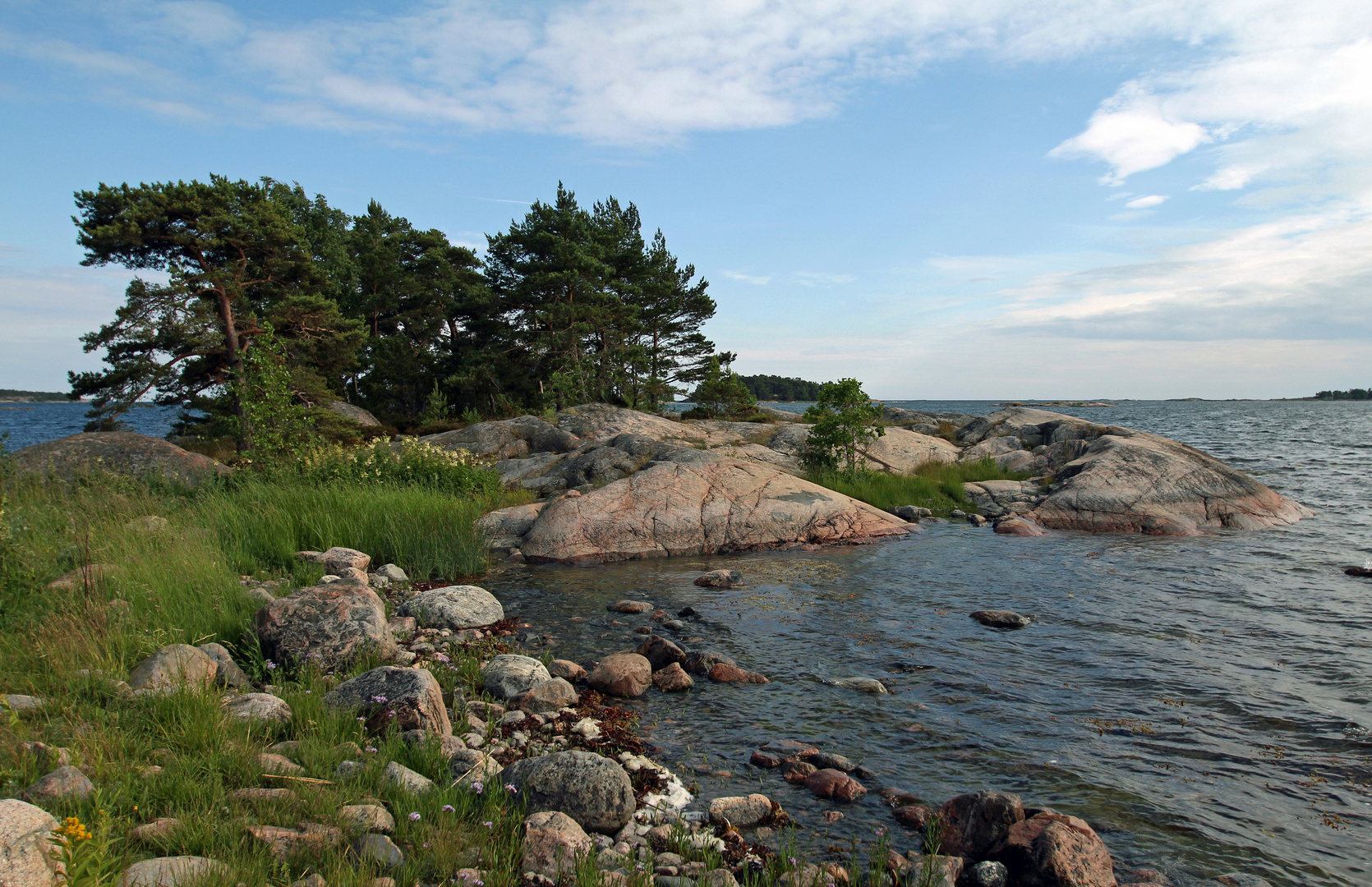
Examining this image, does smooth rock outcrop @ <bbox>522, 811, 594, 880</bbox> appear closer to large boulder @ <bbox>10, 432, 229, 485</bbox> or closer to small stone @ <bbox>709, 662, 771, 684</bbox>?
small stone @ <bbox>709, 662, 771, 684</bbox>

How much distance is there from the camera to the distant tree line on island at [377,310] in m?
20.5

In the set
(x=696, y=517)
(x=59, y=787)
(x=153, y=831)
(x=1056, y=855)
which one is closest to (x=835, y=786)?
(x=1056, y=855)

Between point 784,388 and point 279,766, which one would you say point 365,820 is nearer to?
point 279,766

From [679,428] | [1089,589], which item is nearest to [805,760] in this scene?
[1089,589]

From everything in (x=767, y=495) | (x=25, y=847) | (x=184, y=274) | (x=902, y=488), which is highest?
(x=184, y=274)

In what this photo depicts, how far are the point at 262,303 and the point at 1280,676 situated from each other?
1175 inches

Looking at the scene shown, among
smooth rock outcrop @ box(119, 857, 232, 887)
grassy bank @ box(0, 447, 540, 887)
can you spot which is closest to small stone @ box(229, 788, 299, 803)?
grassy bank @ box(0, 447, 540, 887)

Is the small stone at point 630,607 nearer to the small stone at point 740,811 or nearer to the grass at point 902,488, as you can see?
the small stone at point 740,811

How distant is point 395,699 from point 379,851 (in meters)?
1.89

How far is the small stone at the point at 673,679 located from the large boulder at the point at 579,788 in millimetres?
2427

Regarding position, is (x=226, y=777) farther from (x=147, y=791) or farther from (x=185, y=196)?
(x=185, y=196)

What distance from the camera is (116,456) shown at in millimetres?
17359

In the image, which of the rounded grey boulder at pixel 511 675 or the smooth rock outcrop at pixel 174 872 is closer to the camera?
the smooth rock outcrop at pixel 174 872

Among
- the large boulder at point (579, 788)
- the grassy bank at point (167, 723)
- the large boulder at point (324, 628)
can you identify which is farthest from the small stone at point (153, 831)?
the large boulder at point (324, 628)
